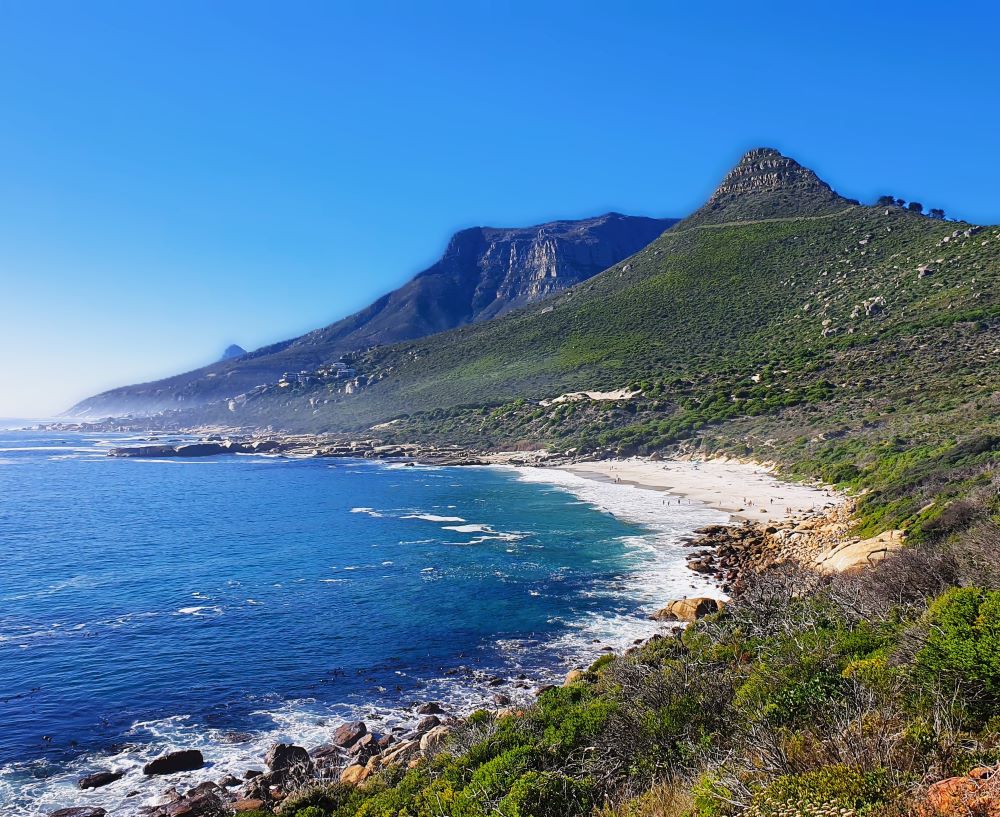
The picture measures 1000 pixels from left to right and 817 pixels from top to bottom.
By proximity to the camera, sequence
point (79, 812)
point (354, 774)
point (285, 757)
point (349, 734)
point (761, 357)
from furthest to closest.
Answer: point (761, 357)
point (349, 734)
point (285, 757)
point (354, 774)
point (79, 812)

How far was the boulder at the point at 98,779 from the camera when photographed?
13789 millimetres

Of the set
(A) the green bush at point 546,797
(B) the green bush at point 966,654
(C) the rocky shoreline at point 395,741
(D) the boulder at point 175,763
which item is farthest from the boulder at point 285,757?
(B) the green bush at point 966,654

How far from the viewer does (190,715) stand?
1706cm

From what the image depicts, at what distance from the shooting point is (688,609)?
22312mm

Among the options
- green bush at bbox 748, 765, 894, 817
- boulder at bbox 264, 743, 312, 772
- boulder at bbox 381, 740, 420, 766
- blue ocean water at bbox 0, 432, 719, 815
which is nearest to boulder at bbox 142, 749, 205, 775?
blue ocean water at bbox 0, 432, 719, 815

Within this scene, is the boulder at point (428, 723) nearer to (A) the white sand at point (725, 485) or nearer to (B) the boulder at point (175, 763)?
(B) the boulder at point (175, 763)

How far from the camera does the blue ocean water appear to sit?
1650cm

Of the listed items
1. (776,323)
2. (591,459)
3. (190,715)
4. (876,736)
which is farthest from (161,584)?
(776,323)

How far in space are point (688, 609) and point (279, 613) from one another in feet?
53.0

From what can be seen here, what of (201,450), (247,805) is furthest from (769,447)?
(201,450)

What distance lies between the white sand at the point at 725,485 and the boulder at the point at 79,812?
33.9 metres

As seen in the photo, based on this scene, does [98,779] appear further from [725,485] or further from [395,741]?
[725,485]

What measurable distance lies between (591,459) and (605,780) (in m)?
68.4

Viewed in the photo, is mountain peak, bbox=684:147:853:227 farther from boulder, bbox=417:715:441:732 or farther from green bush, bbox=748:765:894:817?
green bush, bbox=748:765:894:817
